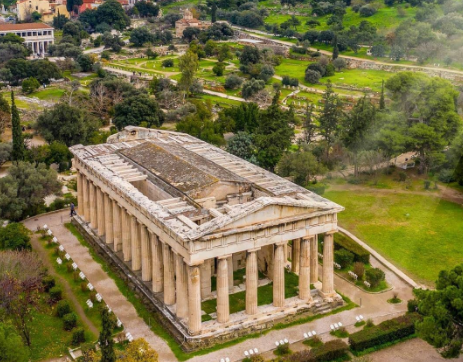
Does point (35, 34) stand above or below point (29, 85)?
above

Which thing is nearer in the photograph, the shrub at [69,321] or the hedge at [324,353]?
the hedge at [324,353]

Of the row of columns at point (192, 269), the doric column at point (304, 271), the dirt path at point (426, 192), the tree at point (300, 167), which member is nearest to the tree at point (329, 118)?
the dirt path at point (426, 192)

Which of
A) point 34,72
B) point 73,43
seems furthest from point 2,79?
point 73,43

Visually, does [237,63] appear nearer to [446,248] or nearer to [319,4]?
[319,4]

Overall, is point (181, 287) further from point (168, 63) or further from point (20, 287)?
point (168, 63)

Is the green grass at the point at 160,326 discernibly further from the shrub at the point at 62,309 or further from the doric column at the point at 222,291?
the shrub at the point at 62,309

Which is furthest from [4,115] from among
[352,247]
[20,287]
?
[352,247]
